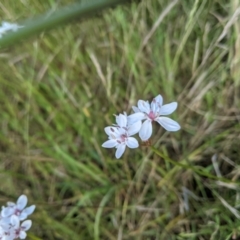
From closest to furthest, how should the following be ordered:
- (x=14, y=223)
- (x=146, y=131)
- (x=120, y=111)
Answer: (x=146, y=131) < (x=14, y=223) < (x=120, y=111)

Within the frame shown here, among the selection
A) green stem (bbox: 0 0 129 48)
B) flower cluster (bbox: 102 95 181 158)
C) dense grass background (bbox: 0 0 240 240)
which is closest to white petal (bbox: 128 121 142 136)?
flower cluster (bbox: 102 95 181 158)

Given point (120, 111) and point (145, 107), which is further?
point (120, 111)

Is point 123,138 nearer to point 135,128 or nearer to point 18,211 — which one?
point 135,128

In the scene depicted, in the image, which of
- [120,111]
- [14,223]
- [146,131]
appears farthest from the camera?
[120,111]

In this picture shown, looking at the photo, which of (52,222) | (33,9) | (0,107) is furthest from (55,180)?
(33,9)

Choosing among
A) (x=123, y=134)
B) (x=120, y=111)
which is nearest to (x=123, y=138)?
(x=123, y=134)

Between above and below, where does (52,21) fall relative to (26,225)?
above

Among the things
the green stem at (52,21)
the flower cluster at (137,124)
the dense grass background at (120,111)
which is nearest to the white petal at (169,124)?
the flower cluster at (137,124)
